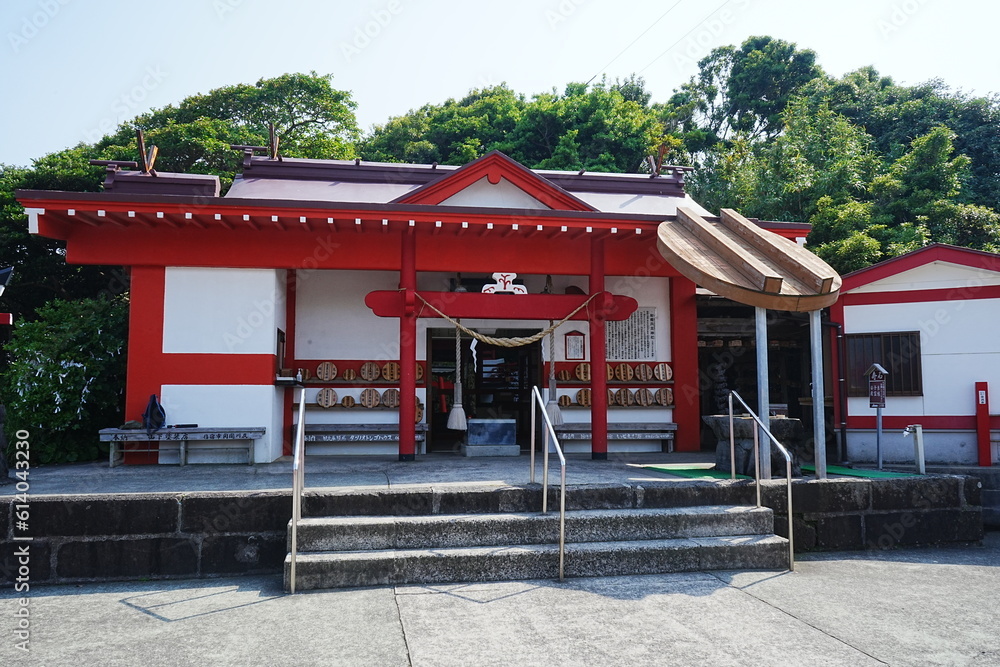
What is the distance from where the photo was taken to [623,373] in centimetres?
1074

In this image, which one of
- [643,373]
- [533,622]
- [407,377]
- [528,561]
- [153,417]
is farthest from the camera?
[643,373]

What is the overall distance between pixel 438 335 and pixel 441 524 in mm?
5458

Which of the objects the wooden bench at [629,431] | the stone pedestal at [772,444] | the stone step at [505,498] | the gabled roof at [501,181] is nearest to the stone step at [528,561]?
the stone step at [505,498]

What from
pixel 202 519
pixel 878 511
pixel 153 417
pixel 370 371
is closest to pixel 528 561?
pixel 202 519

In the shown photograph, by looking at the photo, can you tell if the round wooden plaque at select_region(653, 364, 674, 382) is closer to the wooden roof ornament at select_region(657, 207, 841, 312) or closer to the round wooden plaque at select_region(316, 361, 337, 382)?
the wooden roof ornament at select_region(657, 207, 841, 312)

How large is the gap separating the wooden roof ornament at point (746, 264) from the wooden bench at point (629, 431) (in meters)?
3.25

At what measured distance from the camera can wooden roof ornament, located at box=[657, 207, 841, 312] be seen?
678 cm

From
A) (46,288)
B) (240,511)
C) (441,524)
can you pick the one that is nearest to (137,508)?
(240,511)

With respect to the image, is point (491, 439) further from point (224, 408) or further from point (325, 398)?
point (224, 408)

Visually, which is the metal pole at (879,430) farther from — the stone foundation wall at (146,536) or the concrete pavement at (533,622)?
the stone foundation wall at (146,536)

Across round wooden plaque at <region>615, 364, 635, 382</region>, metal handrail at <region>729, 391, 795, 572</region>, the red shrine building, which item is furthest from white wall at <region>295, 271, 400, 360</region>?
metal handrail at <region>729, 391, 795, 572</region>

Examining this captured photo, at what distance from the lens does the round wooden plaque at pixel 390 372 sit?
10.3 metres

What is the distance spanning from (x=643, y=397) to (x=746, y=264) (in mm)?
3955

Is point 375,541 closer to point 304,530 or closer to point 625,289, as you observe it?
point 304,530
